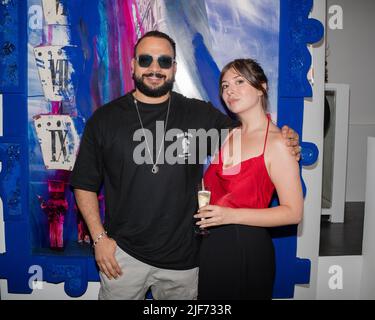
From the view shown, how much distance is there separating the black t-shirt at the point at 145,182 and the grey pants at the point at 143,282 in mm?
41

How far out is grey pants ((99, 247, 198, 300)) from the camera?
1845 mm

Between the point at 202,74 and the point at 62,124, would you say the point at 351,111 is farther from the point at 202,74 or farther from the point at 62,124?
the point at 62,124

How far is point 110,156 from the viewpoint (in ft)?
6.09

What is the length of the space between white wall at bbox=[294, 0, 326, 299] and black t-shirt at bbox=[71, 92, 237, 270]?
32.8 inches

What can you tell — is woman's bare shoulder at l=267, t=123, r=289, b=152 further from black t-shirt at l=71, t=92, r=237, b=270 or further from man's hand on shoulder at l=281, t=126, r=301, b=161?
black t-shirt at l=71, t=92, r=237, b=270

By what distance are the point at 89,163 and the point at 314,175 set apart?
4.69 feet

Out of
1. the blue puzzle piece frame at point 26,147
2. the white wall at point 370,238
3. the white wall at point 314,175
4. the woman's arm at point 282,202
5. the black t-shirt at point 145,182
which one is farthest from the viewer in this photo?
the white wall at point 370,238

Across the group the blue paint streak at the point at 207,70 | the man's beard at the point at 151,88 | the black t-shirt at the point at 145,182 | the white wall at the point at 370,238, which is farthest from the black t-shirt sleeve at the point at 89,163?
the white wall at the point at 370,238

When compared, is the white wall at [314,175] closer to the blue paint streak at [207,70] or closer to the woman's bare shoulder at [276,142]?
the blue paint streak at [207,70]

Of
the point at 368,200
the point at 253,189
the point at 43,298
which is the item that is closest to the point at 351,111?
the point at 368,200

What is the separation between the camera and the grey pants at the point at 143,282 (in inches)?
72.6

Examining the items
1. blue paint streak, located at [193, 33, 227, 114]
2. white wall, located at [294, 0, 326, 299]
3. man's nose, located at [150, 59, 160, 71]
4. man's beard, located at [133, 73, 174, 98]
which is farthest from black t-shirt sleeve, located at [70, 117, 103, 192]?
white wall, located at [294, 0, 326, 299]

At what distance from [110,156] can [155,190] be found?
292 mm

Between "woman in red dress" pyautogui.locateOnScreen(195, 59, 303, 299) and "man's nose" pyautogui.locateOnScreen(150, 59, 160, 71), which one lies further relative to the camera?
"man's nose" pyautogui.locateOnScreen(150, 59, 160, 71)
